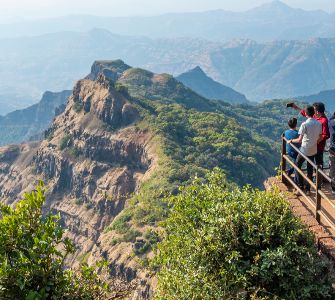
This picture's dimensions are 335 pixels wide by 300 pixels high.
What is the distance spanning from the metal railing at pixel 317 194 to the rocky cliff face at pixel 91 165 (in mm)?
52342

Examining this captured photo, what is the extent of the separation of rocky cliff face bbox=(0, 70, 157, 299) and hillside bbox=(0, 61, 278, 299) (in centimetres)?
20

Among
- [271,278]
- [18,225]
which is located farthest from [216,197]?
[18,225]

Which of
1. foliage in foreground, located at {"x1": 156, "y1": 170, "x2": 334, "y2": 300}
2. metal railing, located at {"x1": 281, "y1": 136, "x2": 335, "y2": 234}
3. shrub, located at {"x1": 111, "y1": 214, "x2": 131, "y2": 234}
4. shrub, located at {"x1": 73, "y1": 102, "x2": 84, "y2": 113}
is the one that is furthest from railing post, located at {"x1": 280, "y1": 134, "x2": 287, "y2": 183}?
shrub, located at {"x1": 73, "y1": 102, "x2": 84, "y2": 113}

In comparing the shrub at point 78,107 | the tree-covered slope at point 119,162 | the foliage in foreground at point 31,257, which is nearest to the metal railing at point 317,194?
the foliage in foreground at point 31,257

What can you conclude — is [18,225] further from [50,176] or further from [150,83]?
[150,83]

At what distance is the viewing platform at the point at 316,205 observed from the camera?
11.3m

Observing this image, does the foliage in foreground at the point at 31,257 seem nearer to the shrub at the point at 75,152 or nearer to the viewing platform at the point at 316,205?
the viewing platform at the point at 316,205

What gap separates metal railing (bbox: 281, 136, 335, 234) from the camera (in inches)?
451

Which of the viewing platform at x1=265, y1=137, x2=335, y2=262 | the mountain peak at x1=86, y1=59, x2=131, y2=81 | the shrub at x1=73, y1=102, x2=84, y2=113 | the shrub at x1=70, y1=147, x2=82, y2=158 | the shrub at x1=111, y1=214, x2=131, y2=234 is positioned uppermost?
the viewing platform at x1=265, y1=137, x2=335, y2=262

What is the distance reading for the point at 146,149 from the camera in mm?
81812

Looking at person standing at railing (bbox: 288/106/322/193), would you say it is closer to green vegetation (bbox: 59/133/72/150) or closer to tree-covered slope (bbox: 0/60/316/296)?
tree-covered slope (bbox: 0/60/316/296)

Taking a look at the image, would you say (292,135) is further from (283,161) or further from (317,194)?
(317,194)

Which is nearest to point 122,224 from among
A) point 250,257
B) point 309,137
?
point 309,137

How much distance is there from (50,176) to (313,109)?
92650 mm
